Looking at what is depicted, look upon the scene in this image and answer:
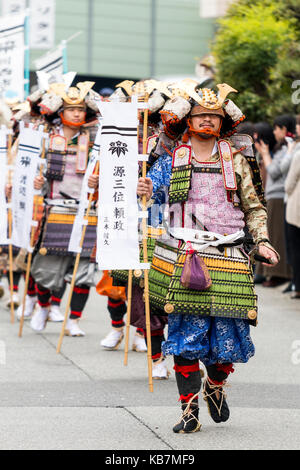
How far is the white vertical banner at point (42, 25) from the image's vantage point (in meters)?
19.2

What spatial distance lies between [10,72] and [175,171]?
7.29 m

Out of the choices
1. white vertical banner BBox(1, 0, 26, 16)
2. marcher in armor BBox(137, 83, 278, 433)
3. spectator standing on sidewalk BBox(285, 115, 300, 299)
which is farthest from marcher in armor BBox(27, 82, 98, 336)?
white vertical banner BBox(1, 0, 26, 16)

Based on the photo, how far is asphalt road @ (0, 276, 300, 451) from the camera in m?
5.46

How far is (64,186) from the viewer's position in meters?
9.56

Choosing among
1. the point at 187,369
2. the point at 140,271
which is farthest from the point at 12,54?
the point at 187,369

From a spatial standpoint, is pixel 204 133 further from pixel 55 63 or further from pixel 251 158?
pixel 55 63

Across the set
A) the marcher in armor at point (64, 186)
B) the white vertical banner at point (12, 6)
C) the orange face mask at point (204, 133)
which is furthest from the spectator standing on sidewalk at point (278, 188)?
the white vertical banner at point (12, 6)

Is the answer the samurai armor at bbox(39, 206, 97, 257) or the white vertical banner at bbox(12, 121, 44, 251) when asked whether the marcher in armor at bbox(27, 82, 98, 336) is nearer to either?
the samurai armor at bbox(39, 206, 97, 257)

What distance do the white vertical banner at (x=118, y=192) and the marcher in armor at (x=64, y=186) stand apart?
2.37 m

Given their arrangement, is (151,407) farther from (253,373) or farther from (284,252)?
(284,252)

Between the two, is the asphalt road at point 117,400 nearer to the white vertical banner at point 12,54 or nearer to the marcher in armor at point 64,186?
the marcher in armor at point 64,186

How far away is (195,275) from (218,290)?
18 centimetres

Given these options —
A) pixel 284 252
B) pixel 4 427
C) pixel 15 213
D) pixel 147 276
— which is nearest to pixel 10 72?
pixel 15 213

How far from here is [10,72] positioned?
41.9 feet
